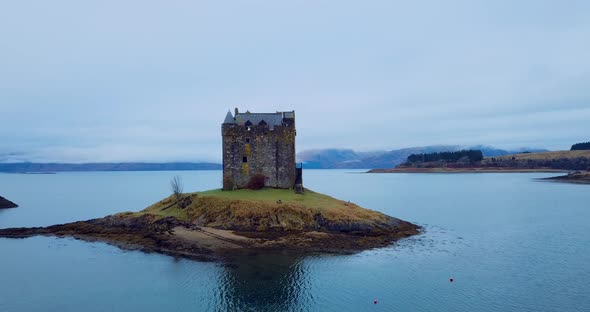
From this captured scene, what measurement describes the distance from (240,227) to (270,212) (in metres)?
4.38

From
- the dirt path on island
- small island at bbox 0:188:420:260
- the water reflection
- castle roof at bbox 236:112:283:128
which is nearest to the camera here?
the water reflection

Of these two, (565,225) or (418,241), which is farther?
(565,225)

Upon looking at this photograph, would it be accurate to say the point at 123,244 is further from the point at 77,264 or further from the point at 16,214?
the point at 16,214

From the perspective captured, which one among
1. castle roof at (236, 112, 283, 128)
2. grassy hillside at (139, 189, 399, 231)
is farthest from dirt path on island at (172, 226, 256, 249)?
castle roof at (236, 112, 283, 128)

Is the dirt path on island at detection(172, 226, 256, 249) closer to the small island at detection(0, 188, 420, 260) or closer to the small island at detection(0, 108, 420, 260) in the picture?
the small island at detection(0, 188, 420, 260)

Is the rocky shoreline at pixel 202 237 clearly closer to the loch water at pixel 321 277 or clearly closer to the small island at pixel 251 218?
the small island at pixel 251 218

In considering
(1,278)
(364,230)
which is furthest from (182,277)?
(364,230)

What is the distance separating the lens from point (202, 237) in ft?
157

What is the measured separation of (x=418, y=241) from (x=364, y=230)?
6.77 m

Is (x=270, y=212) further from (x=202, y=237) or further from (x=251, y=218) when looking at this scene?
(x=202, y=237)

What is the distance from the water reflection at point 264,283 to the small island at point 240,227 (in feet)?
12.3

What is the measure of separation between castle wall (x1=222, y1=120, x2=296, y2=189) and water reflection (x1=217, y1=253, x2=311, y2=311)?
22.9 metres

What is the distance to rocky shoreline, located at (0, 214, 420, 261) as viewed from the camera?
1741 inches

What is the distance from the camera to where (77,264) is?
40.6 meters
